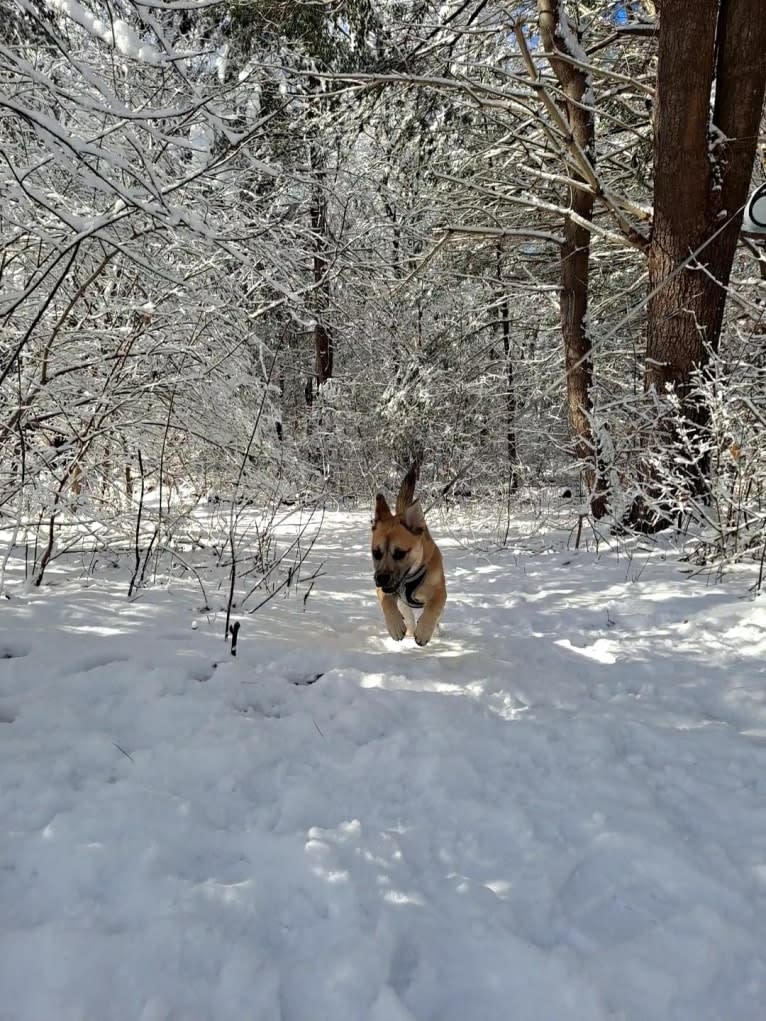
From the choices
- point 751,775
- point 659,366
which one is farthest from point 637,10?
point 751,775

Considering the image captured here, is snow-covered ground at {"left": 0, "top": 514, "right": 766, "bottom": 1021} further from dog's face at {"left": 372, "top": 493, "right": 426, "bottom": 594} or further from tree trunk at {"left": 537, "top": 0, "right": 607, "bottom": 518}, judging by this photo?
tree trunk at {"left": 537, "top": 0, "right": 607, "bottom": 518}

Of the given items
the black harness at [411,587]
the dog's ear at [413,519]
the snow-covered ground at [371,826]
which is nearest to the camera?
the snow-covered ground at [371,826]

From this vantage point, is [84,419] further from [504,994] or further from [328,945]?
[504,994]

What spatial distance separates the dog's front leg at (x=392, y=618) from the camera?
166 inches

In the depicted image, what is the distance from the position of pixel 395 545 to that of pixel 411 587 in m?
0.34

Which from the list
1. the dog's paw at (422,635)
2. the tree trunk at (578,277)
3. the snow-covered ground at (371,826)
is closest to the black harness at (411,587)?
the dog's paw at (422,635)

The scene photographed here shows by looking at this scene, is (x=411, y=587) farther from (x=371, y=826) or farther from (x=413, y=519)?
(x=371, y=826)

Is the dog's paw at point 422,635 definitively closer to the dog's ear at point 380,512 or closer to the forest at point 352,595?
the forest at point 352,595

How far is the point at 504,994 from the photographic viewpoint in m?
1.50

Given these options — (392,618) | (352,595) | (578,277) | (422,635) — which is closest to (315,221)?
(578,277)

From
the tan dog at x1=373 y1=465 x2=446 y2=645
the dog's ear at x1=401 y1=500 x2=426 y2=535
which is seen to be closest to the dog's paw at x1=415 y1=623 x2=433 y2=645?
the tan dog at x1=373 y1=465 x2=446 y2=645

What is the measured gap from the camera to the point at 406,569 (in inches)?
168

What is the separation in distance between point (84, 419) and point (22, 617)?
1.63 metres

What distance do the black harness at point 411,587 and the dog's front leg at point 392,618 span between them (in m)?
0.09
